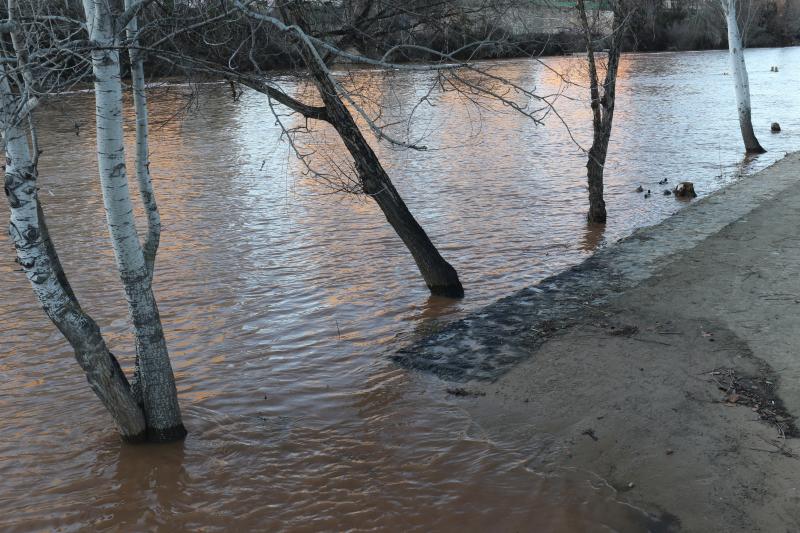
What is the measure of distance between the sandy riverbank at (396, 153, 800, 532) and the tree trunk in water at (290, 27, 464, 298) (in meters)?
1.07

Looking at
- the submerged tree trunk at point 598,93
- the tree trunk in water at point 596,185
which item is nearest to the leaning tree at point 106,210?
the submerged tree trunk at point 598,93

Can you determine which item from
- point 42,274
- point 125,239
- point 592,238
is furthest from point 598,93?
point 42,274

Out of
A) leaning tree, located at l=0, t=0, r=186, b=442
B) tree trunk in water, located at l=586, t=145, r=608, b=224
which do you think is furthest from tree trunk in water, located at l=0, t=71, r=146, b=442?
tree trunk in water, located at l=586, t=145, r=608, b=224

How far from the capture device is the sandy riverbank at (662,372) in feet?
16.4

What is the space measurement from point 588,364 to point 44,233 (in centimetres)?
435

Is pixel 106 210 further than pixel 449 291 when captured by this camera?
No

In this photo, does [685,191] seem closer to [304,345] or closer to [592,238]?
[592,238]

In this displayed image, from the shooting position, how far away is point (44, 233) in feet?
19.1

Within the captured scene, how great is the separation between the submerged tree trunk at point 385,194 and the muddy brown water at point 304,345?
0.29 metres

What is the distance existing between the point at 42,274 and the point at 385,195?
428 cm

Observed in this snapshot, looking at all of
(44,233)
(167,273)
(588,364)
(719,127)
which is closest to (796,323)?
(588,364)

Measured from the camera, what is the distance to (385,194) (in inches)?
342

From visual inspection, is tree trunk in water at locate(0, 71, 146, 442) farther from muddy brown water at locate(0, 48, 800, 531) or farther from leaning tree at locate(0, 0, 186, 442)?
muddy brown water at locate(0, 48, 800, 531)

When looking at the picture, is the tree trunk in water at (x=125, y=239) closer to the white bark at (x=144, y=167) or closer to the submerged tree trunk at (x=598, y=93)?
the white bark at (x=144, y=167)
